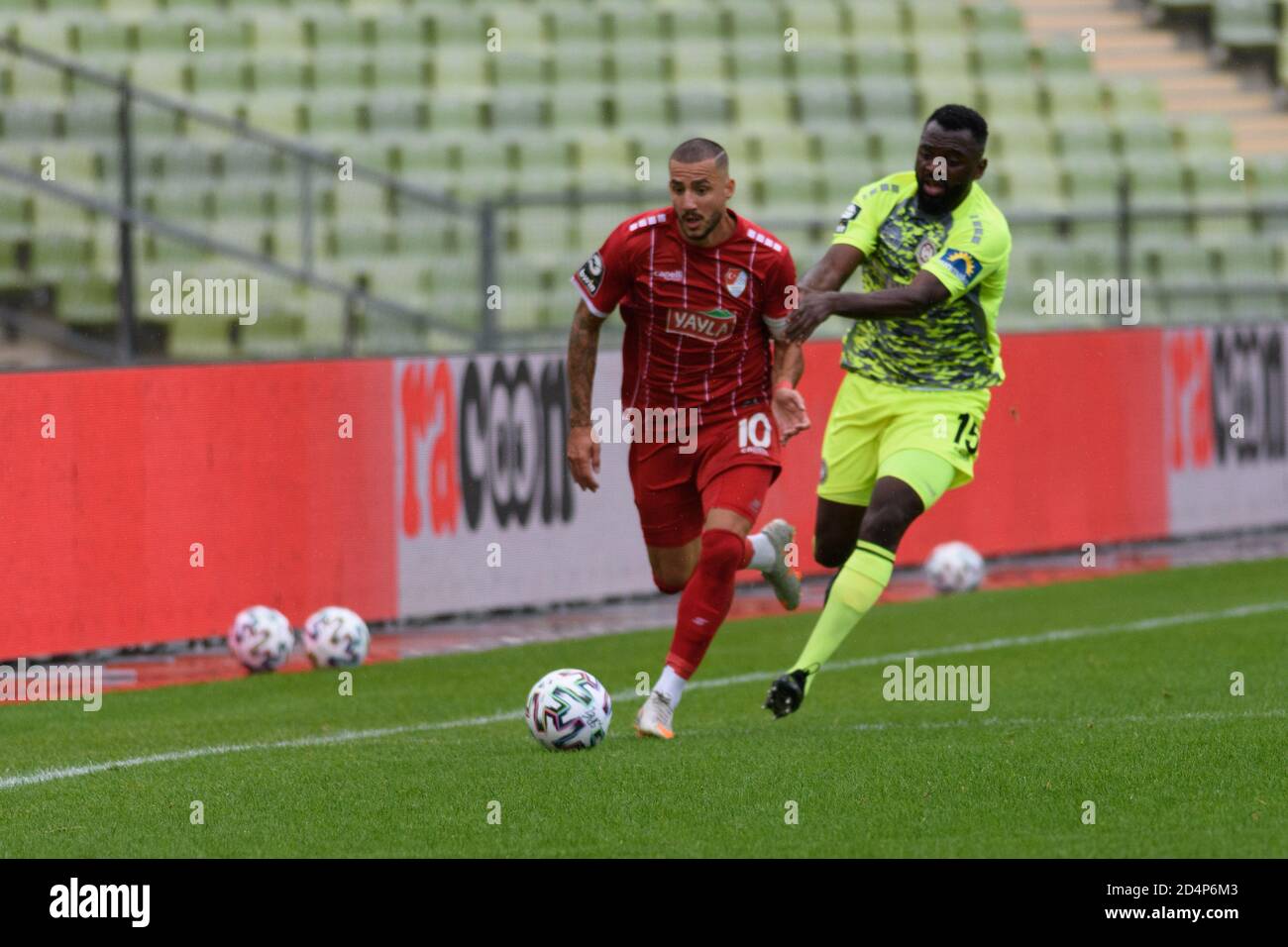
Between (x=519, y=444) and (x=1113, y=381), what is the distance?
5.61 m

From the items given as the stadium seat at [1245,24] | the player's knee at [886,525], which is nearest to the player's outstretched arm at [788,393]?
the player's knee at [886,525]

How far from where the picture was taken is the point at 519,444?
15.6 meters

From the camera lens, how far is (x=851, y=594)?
399 inches

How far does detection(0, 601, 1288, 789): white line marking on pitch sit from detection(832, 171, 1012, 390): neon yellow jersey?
152 centimetres

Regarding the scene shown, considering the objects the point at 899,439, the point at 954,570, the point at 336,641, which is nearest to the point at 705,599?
the point at 899,439

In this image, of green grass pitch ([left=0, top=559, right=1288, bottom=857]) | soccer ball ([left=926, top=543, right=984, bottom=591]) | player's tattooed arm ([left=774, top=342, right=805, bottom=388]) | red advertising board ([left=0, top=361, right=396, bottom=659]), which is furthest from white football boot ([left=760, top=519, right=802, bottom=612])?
soccer ball ([left=926, top=543, right=984, bottom=591])

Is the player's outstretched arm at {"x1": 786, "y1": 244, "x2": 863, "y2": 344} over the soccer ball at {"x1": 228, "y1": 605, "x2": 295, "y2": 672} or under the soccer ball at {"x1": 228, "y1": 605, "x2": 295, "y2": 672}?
over

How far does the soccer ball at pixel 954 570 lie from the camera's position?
16547 millimetres

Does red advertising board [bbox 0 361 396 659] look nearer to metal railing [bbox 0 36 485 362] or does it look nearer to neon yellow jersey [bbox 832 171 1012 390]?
metal railing [bbox 0 36 485 362]

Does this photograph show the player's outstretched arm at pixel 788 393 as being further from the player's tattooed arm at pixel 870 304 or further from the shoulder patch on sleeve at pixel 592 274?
the shoulder patch on sleeve at pixel 592 274

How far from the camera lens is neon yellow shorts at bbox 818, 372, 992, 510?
10.5 metres

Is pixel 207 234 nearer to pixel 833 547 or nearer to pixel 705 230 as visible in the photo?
pixel 833 547

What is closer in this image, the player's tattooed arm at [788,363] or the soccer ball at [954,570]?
the player's tattooed arm at [788,363]
